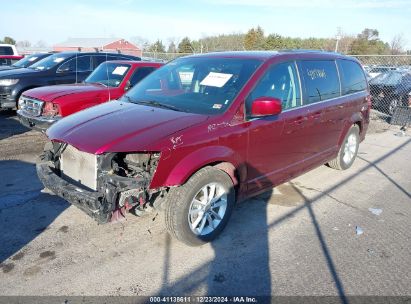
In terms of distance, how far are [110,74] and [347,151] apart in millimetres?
5153

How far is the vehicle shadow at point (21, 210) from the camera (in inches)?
145

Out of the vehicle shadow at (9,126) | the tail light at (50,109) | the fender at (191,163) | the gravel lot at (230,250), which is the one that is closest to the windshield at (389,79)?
the gravel lot at (230,250)

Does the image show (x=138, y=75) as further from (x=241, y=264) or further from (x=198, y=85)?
(x=241, y=264)

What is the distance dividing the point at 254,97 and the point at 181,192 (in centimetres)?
135

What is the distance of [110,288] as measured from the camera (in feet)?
10.0

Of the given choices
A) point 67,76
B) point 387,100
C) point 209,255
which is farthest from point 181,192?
point 387,100

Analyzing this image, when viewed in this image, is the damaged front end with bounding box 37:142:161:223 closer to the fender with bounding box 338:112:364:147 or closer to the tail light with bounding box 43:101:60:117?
the tail light with bounding box 43:101:60:117

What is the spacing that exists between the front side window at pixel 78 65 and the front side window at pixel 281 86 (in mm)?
7144

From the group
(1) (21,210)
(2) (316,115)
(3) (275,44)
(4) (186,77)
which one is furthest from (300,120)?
(3) (275,44)

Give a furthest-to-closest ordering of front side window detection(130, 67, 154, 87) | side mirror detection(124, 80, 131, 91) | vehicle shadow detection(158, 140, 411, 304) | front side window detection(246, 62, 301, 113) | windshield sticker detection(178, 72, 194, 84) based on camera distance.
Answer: front side window detection(130, 67, 154, 87) < side mirror detection(124, 80, 131, 91) < windshield sticker detection(178, 72, 194, 84) < front side window detection(246, 62, 301, 113) < vehicle shadow detection(158, 140, 411, 304)

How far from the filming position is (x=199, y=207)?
369cm

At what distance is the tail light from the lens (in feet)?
21.8

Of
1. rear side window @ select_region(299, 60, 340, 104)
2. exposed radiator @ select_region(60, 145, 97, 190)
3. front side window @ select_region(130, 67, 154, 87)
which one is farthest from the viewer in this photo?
front side window @ select_region(130, 67, 154, 87)

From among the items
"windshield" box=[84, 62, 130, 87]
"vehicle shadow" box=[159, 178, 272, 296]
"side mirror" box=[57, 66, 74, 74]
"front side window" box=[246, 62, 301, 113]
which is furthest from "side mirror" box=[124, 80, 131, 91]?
"vehicle shadow" box=[159, 178, 272, 296]
